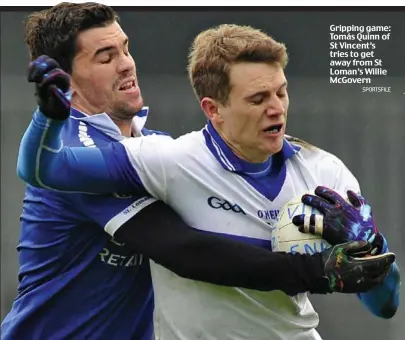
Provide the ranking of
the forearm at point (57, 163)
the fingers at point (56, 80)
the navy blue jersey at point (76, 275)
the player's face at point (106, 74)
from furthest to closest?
the player's face at point (106, 74) → the navy blue jersey at point (76, 275) → the forearm at point (57, 163) → the fingers at point (56, 80)

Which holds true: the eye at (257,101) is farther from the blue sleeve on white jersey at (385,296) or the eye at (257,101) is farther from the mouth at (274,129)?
the blue sleeve on white jersey at (385,296)

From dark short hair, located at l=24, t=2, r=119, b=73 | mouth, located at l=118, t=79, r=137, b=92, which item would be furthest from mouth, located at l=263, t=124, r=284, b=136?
dark short hair, located at l=24, t=2, r=119, b=73

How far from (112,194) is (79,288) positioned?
1.69 ft

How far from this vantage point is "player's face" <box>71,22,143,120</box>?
443cm

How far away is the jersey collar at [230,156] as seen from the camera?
156 inches

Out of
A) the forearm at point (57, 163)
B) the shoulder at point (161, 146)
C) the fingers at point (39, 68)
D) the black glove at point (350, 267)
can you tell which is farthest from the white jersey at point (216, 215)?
the fingers at point (39, 68)

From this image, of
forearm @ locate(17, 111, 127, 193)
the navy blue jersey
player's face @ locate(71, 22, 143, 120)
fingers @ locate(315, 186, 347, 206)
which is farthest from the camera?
player's face @ locate(71, 22, 143, 120)

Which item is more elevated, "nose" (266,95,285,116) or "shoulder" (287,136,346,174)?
"nose" (266,95,285,116)

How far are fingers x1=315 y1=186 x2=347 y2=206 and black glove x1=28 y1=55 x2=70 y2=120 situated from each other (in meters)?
0.90

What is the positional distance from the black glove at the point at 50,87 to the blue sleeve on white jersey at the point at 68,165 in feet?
0.21

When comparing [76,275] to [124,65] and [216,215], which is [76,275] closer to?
[216,215]

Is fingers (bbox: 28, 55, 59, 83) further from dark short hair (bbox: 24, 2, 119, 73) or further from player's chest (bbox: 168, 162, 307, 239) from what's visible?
dark short hair (bbox: 24, 2, 119, 73)

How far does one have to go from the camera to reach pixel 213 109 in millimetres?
4047

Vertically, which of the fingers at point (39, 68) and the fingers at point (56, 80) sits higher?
the fingers at point (39, 68)
